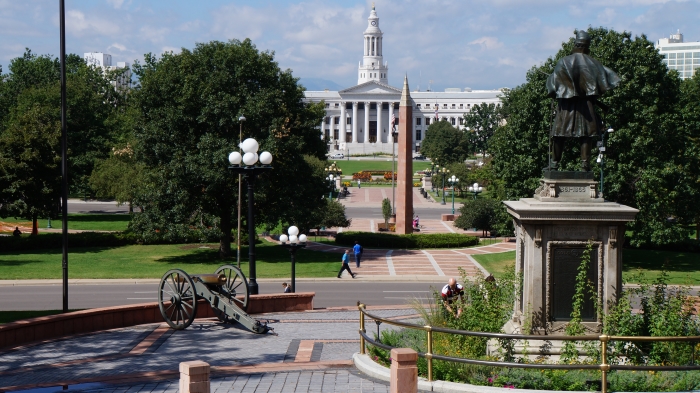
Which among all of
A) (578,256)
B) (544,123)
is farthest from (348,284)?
(578,256)

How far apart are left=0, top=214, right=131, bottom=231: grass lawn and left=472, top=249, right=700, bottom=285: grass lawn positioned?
86.6 feet

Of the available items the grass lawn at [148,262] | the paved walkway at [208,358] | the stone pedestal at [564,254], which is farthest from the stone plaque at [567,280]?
the grass lawn at [148,262]

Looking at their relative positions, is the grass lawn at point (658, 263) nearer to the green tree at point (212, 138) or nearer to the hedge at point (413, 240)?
the hedge at point (413, 240)

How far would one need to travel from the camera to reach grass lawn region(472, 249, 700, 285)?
38.1m

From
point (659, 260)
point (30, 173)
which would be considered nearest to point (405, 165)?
point (659, 260)

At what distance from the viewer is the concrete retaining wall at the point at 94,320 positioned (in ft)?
56.6

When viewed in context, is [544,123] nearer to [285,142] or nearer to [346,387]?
[285,142]

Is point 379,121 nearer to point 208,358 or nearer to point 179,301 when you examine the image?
point 179,301

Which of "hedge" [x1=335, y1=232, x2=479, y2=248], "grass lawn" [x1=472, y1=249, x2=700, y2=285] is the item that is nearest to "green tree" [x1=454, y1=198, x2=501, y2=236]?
"hedge" [x1=335, y1=232, x2=479, y2=248]

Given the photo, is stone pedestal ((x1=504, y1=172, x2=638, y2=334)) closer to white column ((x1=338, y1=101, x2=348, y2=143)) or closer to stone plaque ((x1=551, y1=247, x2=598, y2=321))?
stone plaque ((x1=551, y1=247, x2=598, y2=321))

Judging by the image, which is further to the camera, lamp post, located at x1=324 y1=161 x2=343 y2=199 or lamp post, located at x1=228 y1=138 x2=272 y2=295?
lamp post, located at x1=324 y1=161 x2=343 y2=199

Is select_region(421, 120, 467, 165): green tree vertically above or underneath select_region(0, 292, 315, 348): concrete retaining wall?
above

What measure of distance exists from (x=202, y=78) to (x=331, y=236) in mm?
17285

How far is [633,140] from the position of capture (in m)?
37.5
